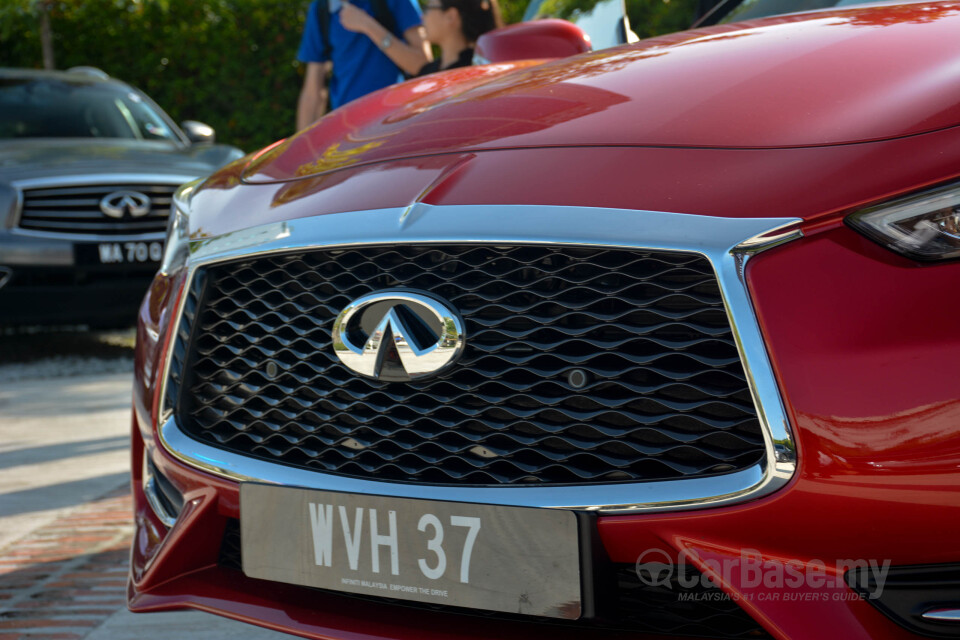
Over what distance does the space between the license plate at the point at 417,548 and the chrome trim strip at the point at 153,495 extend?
0.26 metres

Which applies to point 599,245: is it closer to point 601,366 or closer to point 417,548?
point 601,366

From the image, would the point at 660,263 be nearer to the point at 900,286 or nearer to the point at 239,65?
the point at 900,286

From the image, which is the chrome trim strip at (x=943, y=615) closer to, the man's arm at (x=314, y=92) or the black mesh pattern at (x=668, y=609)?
the black mesh pattern at (x=668, y=609)

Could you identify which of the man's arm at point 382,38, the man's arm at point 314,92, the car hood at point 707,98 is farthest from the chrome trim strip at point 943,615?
the man's arm at point 314,92

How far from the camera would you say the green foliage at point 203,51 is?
11.0 metres

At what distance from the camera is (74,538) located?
3.00 m

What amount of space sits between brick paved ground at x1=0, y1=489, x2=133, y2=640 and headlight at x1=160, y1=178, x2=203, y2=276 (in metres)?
0.85

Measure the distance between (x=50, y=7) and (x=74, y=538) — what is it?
29.2ft

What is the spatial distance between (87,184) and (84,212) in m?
0.14

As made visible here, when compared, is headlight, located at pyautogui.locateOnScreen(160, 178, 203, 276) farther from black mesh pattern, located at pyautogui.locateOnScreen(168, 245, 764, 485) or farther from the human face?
the human face

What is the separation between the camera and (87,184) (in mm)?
5445

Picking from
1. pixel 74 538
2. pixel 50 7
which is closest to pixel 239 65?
pixel 50 7

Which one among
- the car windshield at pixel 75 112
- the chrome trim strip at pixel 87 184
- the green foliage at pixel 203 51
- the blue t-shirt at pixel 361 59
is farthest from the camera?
the green foliage at pixel 203 51

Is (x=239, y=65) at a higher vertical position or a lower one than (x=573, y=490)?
lower
